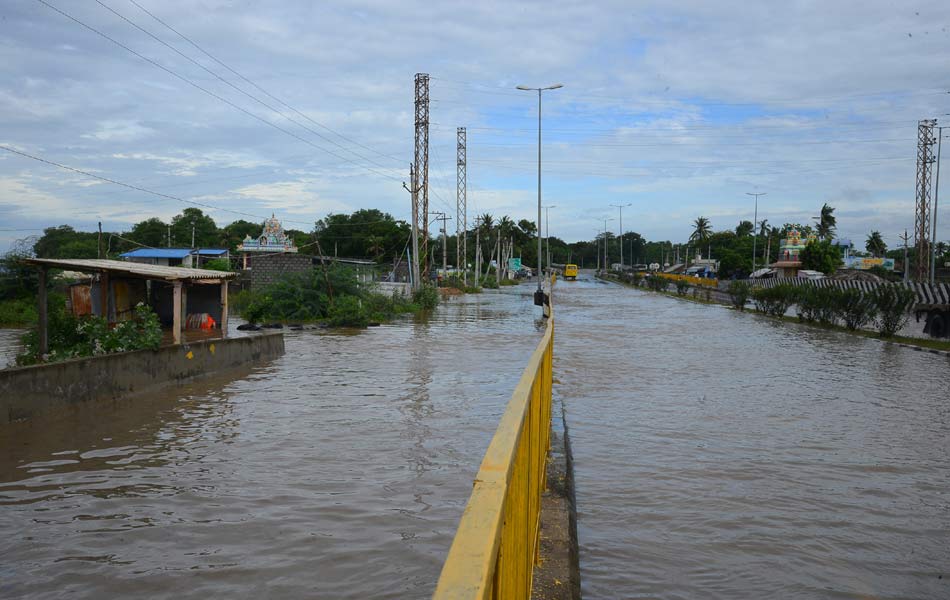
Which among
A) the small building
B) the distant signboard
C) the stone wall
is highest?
the distant signboard

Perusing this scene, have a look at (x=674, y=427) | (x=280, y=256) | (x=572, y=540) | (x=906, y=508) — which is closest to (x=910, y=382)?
(x=674, y=427)

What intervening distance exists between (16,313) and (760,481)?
88.6 ft

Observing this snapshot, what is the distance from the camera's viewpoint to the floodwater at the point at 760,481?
526cm

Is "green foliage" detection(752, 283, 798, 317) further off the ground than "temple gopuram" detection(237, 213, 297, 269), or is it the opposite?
"temple gopuram" detection(237, 213, 297, 269)

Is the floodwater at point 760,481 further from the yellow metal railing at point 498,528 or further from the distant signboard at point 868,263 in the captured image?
the distant signboard at point 868,263

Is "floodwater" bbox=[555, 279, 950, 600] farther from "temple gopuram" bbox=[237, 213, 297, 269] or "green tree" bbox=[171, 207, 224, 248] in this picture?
"green tree" bbox=[171, 207, 224, 248]

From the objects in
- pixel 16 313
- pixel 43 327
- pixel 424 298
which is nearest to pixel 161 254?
pixel 424 298

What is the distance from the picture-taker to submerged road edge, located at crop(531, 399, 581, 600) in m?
4.31

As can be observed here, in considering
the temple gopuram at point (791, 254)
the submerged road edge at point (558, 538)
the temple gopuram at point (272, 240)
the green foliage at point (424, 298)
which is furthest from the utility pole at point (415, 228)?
the temple gopuram at point (791, 254)

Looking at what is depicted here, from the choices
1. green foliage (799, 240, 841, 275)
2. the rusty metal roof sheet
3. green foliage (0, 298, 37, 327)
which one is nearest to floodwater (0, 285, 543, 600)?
the rusty metal roof sheet

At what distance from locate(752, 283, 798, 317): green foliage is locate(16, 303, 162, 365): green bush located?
2880 centimetres

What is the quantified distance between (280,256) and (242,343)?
21.1 metres

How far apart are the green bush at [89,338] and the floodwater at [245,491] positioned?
1070 millimetres

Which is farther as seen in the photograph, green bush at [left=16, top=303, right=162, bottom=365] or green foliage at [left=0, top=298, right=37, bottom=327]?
green foliage at [left=0, top=298, right=37, bottom=327]
